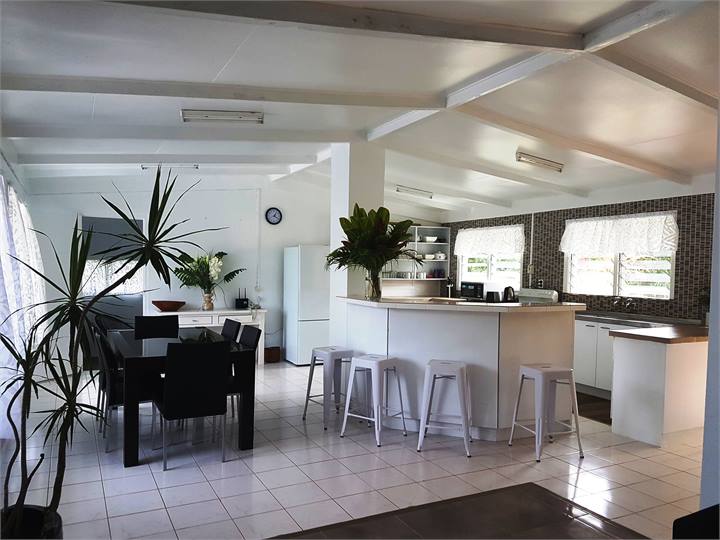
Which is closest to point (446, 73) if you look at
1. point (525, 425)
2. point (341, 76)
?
point (341, 76)

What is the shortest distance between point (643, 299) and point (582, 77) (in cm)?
368

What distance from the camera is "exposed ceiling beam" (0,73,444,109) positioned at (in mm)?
3529

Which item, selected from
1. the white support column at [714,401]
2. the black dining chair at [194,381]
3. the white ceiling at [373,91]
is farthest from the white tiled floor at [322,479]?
the white ceiling at [373,91]

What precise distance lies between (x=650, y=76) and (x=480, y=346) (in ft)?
7.47

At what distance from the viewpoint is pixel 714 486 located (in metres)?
2.52

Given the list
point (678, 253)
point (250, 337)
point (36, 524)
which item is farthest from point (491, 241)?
point (36, 524)

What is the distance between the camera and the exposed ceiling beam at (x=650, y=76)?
129 inches

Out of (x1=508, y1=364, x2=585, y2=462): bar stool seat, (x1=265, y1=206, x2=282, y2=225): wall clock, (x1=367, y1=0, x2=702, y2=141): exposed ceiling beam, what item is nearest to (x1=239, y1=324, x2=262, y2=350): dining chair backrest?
(x1=508, y1=364, x2=585, y2=462): bar stool seat

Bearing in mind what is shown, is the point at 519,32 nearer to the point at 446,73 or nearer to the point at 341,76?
the point at 446,73

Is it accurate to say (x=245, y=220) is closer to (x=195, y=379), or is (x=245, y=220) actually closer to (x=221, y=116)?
(x=221, y=116)

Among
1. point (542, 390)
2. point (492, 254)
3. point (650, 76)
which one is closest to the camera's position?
point (650, 76)

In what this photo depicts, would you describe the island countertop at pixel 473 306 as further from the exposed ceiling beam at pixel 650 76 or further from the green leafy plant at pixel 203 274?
the green leafy plant at pixel 203 274

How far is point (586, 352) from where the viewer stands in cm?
630

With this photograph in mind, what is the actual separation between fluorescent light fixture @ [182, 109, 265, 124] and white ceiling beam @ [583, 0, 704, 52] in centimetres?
258
